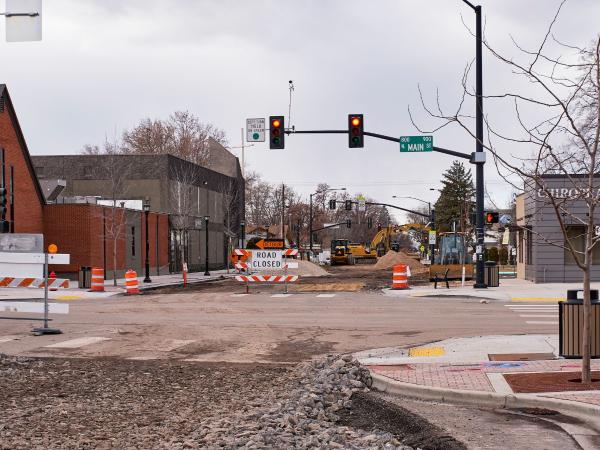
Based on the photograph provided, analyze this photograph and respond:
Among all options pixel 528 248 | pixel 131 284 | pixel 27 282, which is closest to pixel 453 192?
pixel 528 248

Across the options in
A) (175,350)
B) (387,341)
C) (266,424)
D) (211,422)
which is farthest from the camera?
(387,341)

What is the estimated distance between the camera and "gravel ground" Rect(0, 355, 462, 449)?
689 centimetres

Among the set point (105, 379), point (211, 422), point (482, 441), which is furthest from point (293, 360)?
point (482, 441)

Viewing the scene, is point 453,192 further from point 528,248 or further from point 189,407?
point 189,407

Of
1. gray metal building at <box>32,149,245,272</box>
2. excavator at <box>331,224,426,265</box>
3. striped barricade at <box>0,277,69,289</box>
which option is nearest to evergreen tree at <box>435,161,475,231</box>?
excavator at <box>331,224,426,265</box>

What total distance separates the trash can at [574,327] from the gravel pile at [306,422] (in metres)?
3.50

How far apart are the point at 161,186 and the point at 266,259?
1223 inches

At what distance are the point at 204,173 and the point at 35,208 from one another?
25243mm

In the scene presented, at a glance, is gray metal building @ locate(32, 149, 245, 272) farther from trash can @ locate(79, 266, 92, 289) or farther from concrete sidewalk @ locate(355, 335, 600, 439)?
concrete sidewalk @ locate(355, 335, 600, 439)

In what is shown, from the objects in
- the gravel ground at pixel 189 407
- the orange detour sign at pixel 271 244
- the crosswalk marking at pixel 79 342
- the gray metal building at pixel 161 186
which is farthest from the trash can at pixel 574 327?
the gray metal building at pixel 161 186

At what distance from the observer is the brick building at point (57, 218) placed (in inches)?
1554

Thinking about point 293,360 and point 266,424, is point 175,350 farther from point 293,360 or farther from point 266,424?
point 266,424

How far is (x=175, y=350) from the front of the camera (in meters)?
13.9

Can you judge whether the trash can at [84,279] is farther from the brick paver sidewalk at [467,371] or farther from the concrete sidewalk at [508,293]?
the brick paver sidewalk at [467,371]
